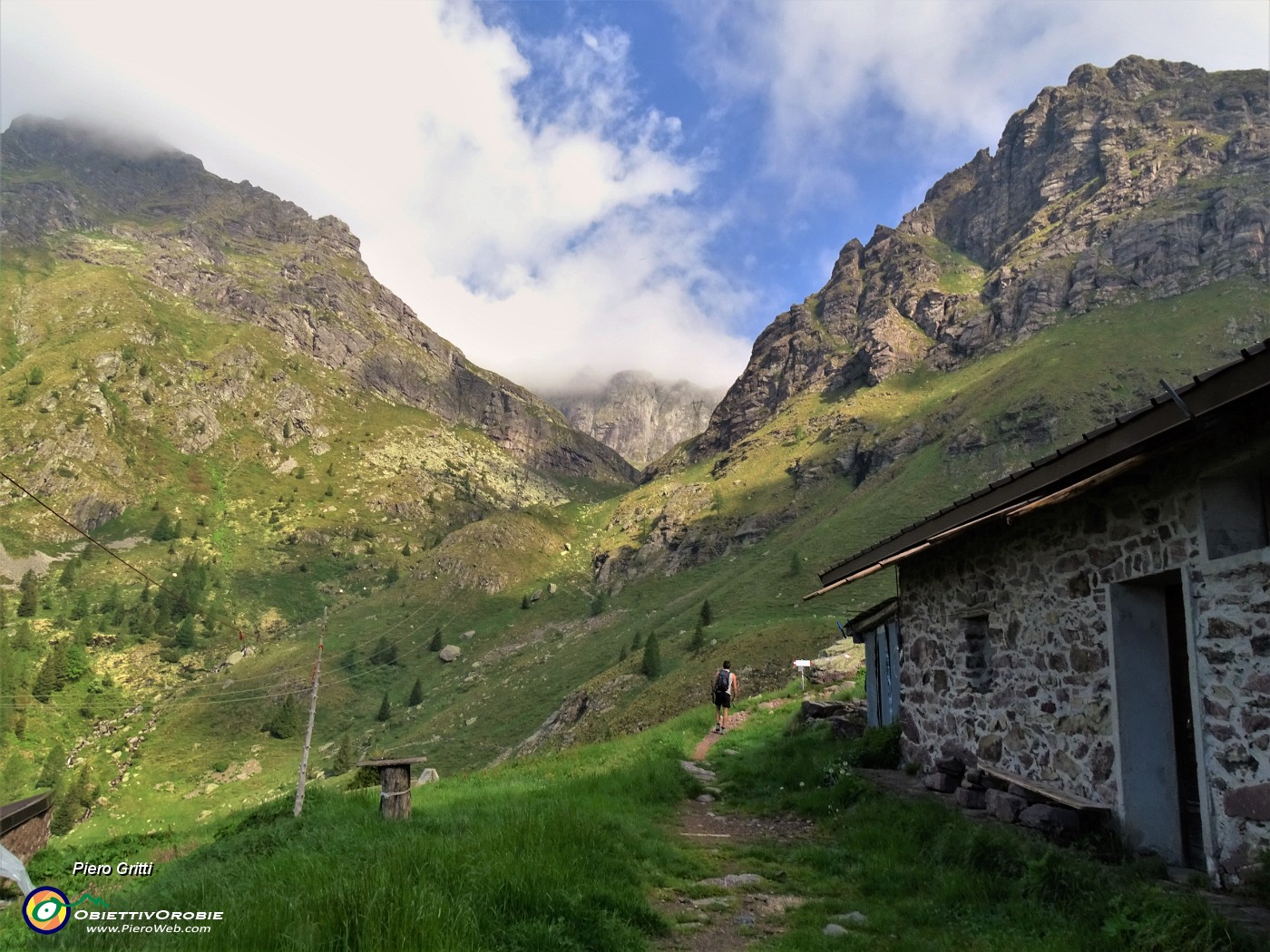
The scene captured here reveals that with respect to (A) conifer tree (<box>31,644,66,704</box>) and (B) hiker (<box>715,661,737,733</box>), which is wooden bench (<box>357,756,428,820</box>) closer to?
(B) hiker (<box>715,661,737,733</box>)

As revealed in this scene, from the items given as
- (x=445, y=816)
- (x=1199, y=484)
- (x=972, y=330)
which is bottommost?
(x=445, y=816)

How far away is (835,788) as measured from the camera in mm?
10938

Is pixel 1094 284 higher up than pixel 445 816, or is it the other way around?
pixel 1094 284

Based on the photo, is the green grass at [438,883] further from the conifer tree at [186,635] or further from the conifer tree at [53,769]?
the conifer tree at [186,635]

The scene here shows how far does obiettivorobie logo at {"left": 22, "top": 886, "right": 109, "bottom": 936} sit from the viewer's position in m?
4.42

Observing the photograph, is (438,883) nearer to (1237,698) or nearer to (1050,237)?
(1237,698)

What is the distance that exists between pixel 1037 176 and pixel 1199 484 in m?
175

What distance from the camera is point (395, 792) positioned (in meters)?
9.37

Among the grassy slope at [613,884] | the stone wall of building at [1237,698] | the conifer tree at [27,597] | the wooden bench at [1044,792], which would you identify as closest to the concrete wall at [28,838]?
the grassy slope at [613,884]

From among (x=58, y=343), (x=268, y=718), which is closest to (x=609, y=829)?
(x=268, y=718)

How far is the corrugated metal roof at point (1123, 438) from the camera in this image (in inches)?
207

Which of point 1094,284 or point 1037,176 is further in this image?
point 1037,176

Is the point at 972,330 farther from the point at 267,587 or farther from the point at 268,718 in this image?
the point at 267,587

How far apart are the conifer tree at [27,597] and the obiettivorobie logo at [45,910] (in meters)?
118
